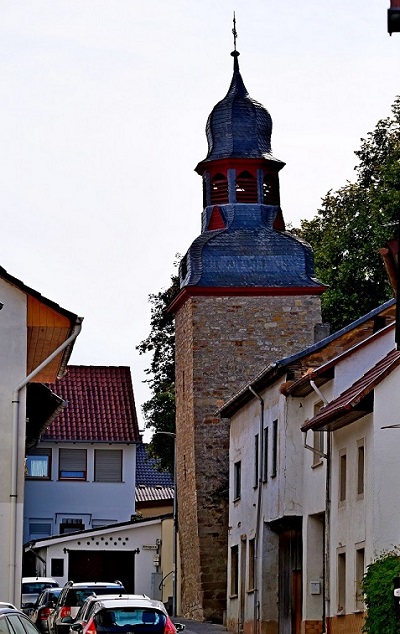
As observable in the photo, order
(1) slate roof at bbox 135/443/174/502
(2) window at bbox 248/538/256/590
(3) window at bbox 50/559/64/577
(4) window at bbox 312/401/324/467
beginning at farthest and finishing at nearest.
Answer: (1) slate roof at bbox 135/443/174/502
(3) window at bbox 50/559/64/577
(2) window at bbox 248/538/256/590
(4) window at bbox 312/401/324/467

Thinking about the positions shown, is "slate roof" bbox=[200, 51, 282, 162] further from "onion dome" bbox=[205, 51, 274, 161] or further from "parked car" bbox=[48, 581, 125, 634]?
"parked car" bbox=[48, 581, 125, 634]

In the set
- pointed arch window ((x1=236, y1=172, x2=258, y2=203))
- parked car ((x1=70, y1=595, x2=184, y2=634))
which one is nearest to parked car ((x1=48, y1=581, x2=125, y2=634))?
parked car ((x1=70, y1=595, x2=184, y2=634))

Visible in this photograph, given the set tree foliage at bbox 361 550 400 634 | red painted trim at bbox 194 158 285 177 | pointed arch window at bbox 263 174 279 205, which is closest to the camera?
tree foliage at bbox 361 550 400 634

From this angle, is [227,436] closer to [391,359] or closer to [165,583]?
[165,583]

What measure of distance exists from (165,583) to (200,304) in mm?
11311

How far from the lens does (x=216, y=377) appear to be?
167 feet

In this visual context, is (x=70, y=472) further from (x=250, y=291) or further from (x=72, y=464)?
(x=250, y=291)

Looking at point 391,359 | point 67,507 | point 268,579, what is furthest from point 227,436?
point 391,359

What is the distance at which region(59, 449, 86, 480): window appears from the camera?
6638cm

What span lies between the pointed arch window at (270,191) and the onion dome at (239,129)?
74cm

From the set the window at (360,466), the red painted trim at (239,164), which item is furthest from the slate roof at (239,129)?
the window at (360,466)

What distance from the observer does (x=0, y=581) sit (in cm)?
2595

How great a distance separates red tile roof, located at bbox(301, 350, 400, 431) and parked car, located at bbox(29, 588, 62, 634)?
341 inches

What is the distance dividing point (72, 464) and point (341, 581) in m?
36.8
